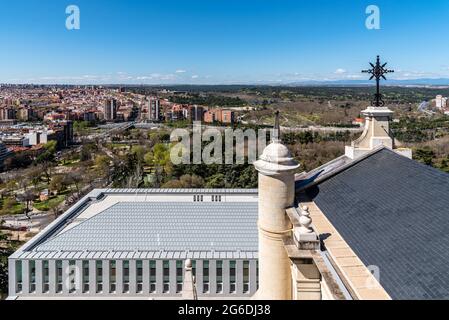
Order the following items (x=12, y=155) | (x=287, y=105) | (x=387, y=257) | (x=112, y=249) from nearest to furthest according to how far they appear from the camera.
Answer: (x=387, y=257)
(x=112, y=249)
(x=12, y=155)
(x=287, y=105)

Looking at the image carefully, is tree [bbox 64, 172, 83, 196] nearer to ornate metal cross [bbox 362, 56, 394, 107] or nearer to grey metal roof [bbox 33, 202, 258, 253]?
grey metal roof [bbox 33, 202, 258, 253]

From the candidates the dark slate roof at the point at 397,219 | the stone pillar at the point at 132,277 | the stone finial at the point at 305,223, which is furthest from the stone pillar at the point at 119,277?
the stone finial at the point at 305,223

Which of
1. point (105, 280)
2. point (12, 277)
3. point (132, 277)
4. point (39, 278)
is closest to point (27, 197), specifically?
point (12, 277)

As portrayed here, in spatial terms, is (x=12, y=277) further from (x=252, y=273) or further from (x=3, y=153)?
(x=3, y=153)

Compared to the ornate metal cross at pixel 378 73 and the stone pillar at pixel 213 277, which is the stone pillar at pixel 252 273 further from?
the ornate metal cross at pixel 378 73

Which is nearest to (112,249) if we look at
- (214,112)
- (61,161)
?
(61,161)
